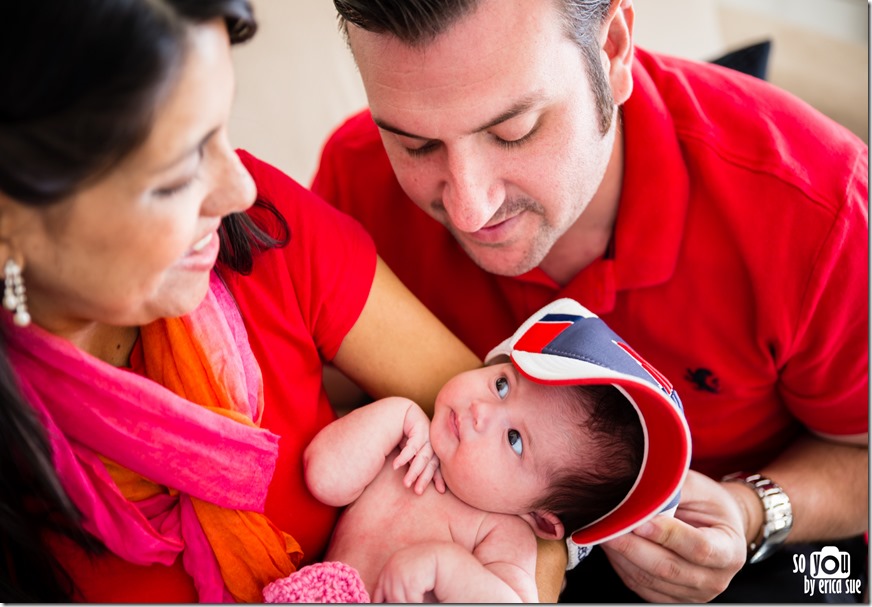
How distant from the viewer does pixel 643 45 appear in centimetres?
270

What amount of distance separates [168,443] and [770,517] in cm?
106

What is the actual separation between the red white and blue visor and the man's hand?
0.07 metres

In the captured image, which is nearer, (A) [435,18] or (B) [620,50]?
(A) [435,18]

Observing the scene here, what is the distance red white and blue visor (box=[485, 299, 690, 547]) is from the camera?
1247 mm

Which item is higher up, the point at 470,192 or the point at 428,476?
the point at 470,192

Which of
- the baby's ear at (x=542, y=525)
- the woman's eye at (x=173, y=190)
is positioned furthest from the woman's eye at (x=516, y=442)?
the woman's eye at (x=173, y=190)

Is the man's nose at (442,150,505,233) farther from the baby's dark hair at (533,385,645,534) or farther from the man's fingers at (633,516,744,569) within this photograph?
the man's fingers at (633,516,744,569)

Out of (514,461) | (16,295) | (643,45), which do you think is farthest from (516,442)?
(643,45)

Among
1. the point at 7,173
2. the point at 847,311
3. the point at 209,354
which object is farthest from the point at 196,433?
the point at 847,311

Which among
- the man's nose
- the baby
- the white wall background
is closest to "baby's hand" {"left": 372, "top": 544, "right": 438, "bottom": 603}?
the baby

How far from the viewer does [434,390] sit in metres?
1.43

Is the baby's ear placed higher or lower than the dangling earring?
lower

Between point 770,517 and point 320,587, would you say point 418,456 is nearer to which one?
point 320,587

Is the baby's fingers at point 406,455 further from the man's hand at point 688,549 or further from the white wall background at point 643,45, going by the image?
the white wall background at point 643,45
